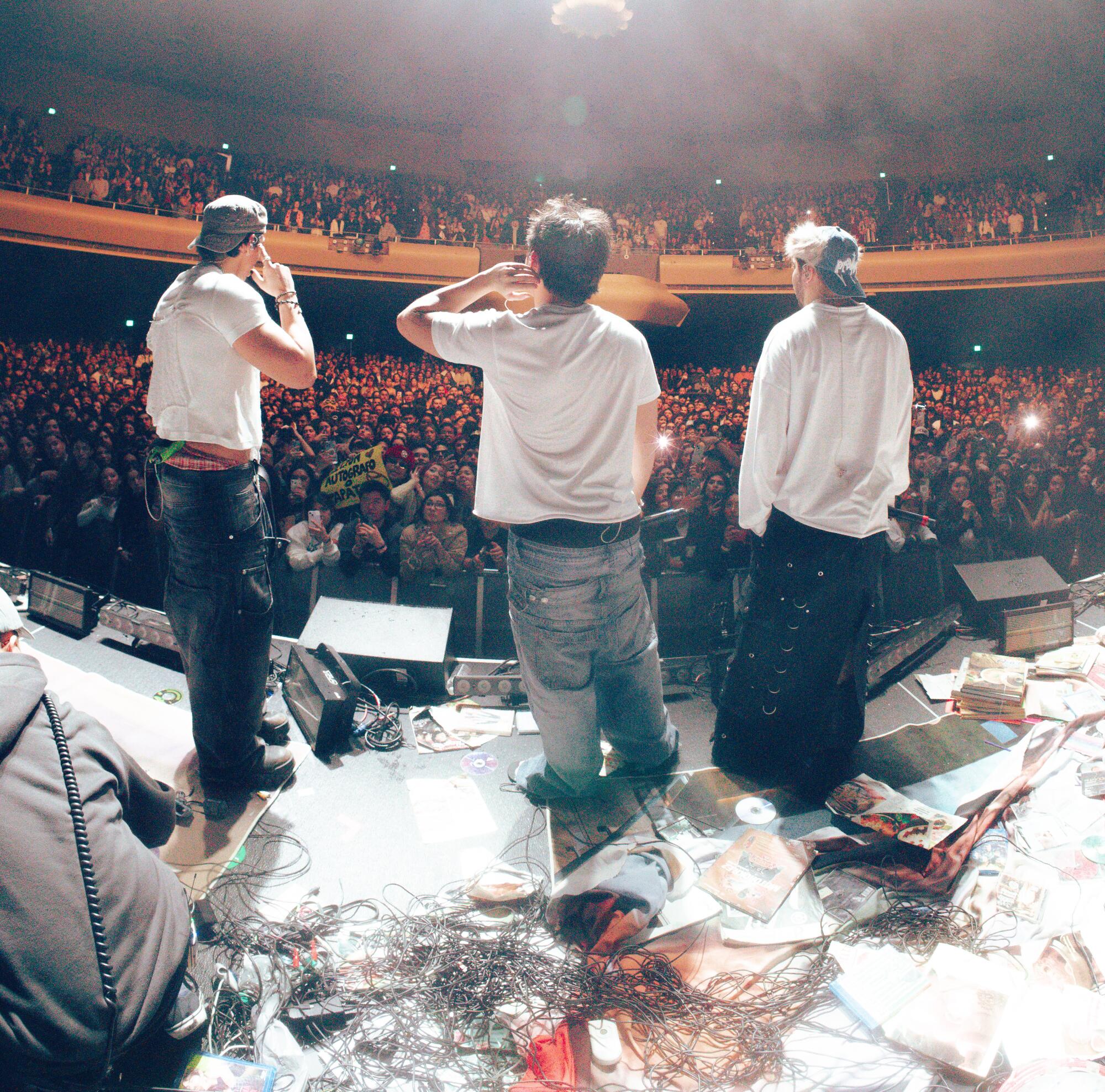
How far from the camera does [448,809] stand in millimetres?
2146

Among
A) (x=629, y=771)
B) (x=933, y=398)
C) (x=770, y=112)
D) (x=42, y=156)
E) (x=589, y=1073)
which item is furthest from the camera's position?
(x=770, y=112)

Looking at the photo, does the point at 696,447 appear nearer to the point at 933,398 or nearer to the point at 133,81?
the point at 933,398

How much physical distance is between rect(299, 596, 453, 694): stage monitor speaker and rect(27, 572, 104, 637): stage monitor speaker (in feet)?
3.65

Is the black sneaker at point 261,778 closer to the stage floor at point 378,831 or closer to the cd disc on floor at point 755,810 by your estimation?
the stage floor at point 378,831

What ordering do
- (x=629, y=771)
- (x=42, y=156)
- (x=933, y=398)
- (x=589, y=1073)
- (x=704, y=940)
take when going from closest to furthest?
(x=589, y=1073) < (x=704, y=940) < (x=629, y=771) < (x=42, y=156) < (x=933, y=398)

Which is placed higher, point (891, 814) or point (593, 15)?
point (593, 15)

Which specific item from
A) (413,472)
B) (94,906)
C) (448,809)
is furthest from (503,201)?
(94,906)

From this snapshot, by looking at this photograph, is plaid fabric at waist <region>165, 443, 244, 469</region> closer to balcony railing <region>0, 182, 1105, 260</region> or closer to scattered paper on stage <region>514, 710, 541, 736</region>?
scattered paper on stage <region>514, 710, 541, 736</region>

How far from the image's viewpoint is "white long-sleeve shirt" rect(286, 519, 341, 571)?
11.6 ft

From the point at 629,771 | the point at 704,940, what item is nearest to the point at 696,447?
the point at 629,771

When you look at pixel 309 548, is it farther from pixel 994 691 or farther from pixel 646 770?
pixel 994 691

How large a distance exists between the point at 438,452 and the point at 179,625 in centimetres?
268

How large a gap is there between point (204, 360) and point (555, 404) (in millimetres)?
885

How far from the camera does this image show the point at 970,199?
5.26m
